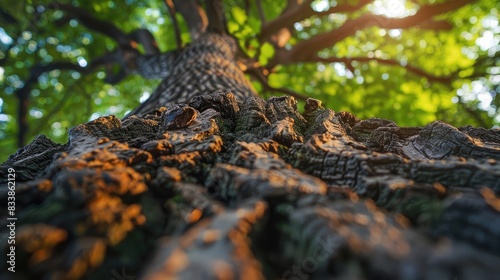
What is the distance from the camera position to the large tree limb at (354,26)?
4.59 meters

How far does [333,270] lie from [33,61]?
7.29 m

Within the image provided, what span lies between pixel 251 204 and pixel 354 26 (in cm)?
511

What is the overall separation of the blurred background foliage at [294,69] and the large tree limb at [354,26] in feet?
1.84

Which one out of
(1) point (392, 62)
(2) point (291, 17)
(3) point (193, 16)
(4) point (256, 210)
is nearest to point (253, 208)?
(4) point (256, 210)

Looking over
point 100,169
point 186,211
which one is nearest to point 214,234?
point 186,211

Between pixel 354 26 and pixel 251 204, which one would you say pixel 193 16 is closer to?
pixel 354 26

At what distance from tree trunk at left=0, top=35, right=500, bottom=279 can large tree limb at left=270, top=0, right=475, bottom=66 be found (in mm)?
4186

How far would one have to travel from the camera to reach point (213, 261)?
498mm

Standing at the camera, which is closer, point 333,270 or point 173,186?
point 333,270

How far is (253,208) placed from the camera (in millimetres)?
653

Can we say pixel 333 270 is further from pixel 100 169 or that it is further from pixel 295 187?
pixel 100 169

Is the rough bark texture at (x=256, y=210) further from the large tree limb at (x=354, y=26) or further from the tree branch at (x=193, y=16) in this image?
the large tree limb at (x=354, y=26)

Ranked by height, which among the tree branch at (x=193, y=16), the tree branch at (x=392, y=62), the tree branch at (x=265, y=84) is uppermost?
the tree branch at (x=392, y=62)

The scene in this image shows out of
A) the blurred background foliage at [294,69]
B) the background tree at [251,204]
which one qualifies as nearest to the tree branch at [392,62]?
the blurred background foliage at [294,69]
